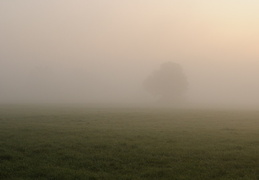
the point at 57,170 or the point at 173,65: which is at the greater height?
the point at 173,65

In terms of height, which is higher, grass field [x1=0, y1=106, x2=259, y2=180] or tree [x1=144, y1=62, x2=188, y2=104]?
tree [x1=144, y1=62, x2=188, y2=104]

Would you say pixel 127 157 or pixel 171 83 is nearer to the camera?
pixel 127 157

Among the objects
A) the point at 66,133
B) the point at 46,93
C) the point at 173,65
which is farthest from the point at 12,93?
the point at 66,133

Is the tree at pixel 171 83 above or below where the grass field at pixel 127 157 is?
above

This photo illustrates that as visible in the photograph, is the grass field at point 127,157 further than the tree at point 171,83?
No

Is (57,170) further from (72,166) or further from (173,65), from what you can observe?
(173,65)

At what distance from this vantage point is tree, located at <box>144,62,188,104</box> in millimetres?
95500

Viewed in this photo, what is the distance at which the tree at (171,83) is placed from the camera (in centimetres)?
9550

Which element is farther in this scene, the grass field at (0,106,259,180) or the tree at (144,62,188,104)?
the tree at (144,62,188,104)

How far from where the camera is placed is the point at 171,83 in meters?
95.1

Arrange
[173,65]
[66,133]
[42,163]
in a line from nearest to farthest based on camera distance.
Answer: [42,163] → [66,133] → [173,65]

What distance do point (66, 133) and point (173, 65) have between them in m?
78.3

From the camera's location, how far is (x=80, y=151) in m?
16.6

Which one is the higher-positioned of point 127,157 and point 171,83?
point 171,83
